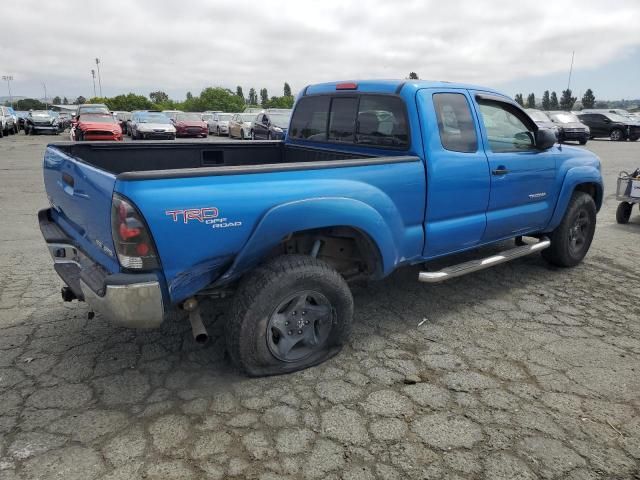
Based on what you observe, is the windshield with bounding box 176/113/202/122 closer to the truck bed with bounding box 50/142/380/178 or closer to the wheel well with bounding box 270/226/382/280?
the truck bed with bounding box 50/142/380/178

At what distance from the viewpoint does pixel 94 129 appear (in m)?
19.9

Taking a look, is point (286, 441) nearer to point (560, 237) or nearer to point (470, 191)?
point (470, 191)

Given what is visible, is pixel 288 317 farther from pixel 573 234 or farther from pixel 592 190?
pixel 592 190

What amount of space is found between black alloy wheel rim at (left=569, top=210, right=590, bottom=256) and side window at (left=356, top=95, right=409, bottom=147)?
264 cm

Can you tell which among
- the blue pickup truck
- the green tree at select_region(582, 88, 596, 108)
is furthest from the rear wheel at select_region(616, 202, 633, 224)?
the green tree at select_region(582, 88, 596, 108)

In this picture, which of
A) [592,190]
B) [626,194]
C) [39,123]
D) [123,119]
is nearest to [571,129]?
[626,194]

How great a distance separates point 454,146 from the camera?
3.88m

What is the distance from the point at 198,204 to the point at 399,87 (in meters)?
1.98

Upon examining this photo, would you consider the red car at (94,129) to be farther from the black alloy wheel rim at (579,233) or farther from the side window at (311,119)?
the black alloy wheel rim at (579,233)

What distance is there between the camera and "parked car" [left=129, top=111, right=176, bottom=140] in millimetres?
24266

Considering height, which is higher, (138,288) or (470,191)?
(470,191)

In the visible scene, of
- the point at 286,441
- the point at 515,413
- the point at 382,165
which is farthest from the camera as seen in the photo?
the point at 382,165

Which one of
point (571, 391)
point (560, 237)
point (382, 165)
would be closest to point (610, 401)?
point (571, 391)

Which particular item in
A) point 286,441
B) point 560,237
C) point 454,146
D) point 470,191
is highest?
point 454,146
